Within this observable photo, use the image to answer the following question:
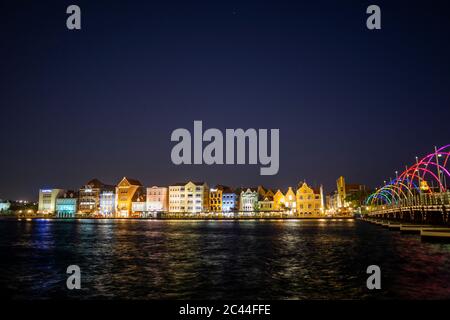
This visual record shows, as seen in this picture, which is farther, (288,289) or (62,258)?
(62,258)

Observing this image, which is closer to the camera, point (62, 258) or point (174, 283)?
point (174, 283)

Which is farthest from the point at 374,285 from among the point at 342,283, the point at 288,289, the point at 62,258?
the point at 62,258

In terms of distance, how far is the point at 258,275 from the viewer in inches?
1150

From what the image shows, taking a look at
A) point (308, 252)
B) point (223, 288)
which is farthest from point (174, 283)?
point (308, 252)

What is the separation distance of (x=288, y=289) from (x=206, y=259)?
15016 mm

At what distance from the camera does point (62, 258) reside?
40.5 meters

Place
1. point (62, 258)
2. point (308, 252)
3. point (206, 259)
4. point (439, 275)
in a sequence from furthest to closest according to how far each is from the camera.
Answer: point (308, 252)
point (62, 258)
point (206, 259)
point (439, 275)

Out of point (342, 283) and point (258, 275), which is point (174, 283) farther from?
point (342, 283)

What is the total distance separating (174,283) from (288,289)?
276 inches

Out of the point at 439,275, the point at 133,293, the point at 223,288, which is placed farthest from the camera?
the point at 439,275

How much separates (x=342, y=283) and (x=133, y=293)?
12583 mm
